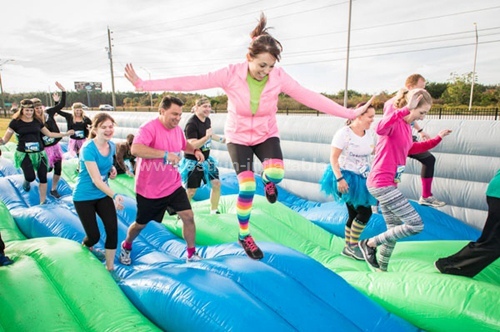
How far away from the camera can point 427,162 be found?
3811 mm

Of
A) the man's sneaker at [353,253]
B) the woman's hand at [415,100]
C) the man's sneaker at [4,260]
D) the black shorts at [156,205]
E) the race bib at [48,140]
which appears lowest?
the man's sneaker at [353,253]

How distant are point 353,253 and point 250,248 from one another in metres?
1.13

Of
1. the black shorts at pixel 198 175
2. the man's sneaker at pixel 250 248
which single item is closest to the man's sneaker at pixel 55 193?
the black shorts at pixel 198 175

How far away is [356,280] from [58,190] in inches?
158

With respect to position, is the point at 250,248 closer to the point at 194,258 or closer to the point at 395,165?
the point at 194,258

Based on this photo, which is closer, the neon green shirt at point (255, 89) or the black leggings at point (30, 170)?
the neon green shirt at point (255, 89)

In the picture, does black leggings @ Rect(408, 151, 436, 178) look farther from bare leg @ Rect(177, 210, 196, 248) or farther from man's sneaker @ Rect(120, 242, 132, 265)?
man's sneaker @ Rect(120, 242, 132, 265)

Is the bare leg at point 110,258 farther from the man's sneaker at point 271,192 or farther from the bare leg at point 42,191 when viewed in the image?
the bare leg at point 42,191

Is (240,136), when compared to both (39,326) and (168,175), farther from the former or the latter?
(39,326)

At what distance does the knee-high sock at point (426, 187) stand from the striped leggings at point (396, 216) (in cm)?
152

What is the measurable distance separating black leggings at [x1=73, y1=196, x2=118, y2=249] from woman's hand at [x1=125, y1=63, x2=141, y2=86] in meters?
0.95

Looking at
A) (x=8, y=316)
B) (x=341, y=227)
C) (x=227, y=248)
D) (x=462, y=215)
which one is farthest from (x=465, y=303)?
(x=8, y=316)

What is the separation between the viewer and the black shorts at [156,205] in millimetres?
2527

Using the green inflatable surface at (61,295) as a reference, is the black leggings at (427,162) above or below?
above
